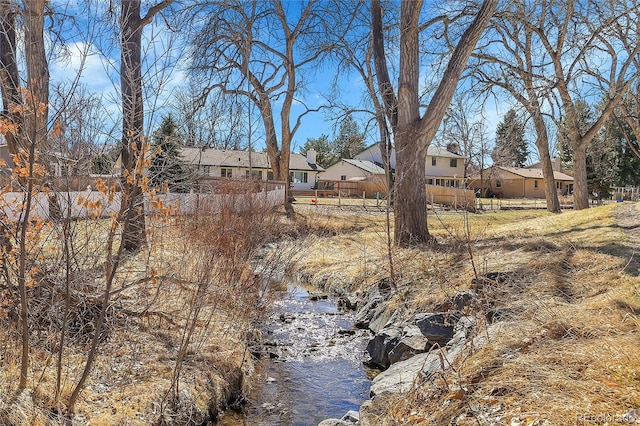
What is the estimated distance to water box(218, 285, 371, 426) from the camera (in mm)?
5172

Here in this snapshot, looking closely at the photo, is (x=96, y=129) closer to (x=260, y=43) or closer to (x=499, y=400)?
(x=499, y=400)

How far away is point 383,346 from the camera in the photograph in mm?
6555

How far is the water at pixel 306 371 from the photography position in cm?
517

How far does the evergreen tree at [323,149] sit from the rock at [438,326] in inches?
2189

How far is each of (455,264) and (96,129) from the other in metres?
6.52

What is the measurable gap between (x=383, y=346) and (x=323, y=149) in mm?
58789

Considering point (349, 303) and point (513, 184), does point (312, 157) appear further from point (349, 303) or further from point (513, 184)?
point (349, 303)

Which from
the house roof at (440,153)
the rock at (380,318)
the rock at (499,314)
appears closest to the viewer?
the rock at (499,314)

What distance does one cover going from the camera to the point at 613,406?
2797 mm

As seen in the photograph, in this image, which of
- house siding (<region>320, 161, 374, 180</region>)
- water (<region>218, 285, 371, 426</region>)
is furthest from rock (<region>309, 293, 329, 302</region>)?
house siding (<region>320, 161, 374, 180</region>)

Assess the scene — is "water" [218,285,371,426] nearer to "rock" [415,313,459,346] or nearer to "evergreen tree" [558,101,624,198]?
"rock" [415,313,459,346]

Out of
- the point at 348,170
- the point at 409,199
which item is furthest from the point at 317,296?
the point at 348,170

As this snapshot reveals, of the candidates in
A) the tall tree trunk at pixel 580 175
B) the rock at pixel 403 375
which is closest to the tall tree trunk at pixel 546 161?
the tall tree trunk at pixel 580 175

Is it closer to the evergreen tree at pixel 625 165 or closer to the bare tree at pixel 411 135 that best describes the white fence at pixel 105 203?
the bare tree at pixel 411 135
